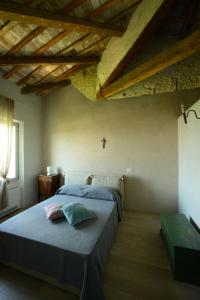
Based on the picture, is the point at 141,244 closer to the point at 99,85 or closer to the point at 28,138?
the point at 99,85

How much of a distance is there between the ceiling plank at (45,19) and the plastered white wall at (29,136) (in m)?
1.97

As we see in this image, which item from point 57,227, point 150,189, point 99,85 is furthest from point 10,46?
point 150,189

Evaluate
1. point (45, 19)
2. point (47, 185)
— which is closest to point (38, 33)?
point (45, 19)

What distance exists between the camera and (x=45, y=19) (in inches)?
68.3

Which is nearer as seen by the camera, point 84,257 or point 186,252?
point 84,257

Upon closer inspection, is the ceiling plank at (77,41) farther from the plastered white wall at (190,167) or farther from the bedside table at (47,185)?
the bedside table at (47,185)

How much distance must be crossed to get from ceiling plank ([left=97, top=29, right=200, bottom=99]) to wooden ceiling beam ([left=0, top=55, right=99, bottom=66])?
66cm

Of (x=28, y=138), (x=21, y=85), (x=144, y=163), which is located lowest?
(x=144, y=163)

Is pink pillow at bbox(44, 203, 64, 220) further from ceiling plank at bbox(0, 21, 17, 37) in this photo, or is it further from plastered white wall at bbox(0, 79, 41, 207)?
ceiling plank at bbox(0, 21, 17, 37)

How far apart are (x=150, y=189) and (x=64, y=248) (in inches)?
91.2

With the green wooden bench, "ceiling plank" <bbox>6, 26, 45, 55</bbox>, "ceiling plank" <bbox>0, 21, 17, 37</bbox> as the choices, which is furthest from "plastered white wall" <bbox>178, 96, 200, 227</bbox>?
"ceiling plank" <bbox>0, 21, 17, 37</bbox>

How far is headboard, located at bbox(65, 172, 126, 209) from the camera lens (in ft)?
10.8

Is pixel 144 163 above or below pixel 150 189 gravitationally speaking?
above

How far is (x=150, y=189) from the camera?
3270mm
